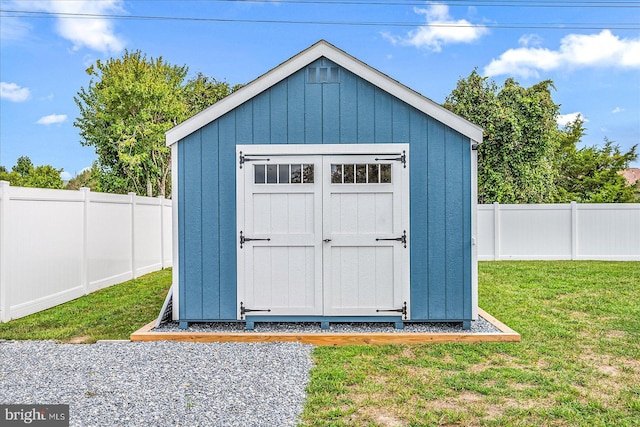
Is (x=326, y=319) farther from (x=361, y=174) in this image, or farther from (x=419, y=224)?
(x=361, y=174)

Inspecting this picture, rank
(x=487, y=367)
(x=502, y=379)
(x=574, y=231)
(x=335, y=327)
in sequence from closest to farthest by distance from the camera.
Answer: (x=502, y=379), (x=487, y=367), (x=335, y=327), (x=574, y=231)

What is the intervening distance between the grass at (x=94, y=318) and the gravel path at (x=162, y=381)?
38 cm

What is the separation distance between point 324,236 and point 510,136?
34.4 ft

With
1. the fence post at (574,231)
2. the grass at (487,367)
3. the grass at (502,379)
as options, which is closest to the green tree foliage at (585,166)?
the fence post at (574,231)

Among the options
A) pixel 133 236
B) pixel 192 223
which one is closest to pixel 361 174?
pixel 192 223

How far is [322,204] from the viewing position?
16.4 ft

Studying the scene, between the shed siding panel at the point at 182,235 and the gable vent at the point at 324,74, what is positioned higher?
the gable vent at the point at 324,74

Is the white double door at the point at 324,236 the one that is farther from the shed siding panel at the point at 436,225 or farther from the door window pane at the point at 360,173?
the shed siding panel at the point at 436,225

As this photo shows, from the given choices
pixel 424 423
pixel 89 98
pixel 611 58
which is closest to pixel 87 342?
pixel 424 423

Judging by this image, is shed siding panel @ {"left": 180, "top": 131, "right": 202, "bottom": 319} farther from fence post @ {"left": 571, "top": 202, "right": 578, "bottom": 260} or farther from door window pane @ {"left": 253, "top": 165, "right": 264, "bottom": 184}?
fence post @ {"left": 571, "top": 202, "right": 578, "bottom": 260}

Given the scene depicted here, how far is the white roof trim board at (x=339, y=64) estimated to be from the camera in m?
4.89

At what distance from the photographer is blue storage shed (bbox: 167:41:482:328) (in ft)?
16.3

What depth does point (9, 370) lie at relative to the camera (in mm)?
3838

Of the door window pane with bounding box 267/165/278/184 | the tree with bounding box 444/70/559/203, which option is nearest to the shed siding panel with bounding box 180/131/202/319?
the door window pane with bounding box 267/165/278/184
